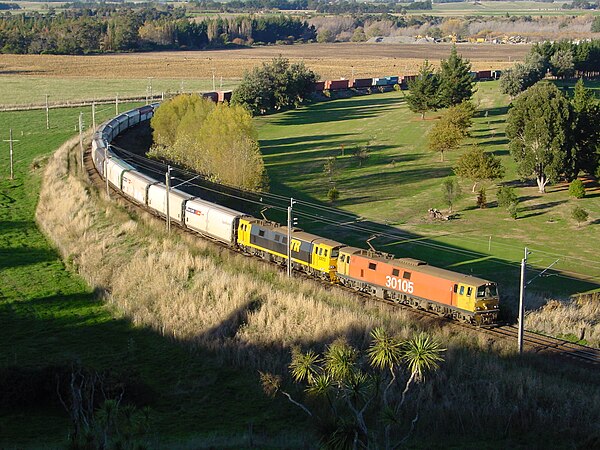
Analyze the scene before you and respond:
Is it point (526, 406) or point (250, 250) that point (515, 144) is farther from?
point (526, 406)

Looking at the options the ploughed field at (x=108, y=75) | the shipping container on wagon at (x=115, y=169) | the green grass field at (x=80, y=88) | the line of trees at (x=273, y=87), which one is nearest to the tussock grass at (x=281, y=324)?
the shipping container on wagon at (x=115, y=169)

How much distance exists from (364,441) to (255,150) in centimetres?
4777

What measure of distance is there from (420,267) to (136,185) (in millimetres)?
28689

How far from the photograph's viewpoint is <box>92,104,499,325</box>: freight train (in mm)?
37344

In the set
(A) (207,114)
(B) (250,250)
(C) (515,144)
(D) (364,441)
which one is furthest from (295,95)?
(D) (364,441)

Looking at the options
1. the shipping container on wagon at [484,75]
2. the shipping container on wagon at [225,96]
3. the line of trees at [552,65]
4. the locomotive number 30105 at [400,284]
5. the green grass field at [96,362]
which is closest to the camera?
the green grass field at [96,362]

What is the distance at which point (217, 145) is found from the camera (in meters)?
67.4

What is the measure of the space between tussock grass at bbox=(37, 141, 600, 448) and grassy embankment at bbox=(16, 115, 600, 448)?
55 millimetres

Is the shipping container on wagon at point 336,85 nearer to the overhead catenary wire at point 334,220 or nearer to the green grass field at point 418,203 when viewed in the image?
the green grass field at point 418,203

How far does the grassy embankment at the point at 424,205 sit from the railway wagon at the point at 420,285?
4.31 m

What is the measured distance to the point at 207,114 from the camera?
76562mm

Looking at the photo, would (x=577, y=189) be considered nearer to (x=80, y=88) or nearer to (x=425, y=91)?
(x=425, y=91)

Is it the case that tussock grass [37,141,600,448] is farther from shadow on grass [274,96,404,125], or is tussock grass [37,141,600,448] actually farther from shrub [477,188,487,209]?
shadow on grass [274,96,404,125]

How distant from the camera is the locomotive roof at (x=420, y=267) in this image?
3775cm
